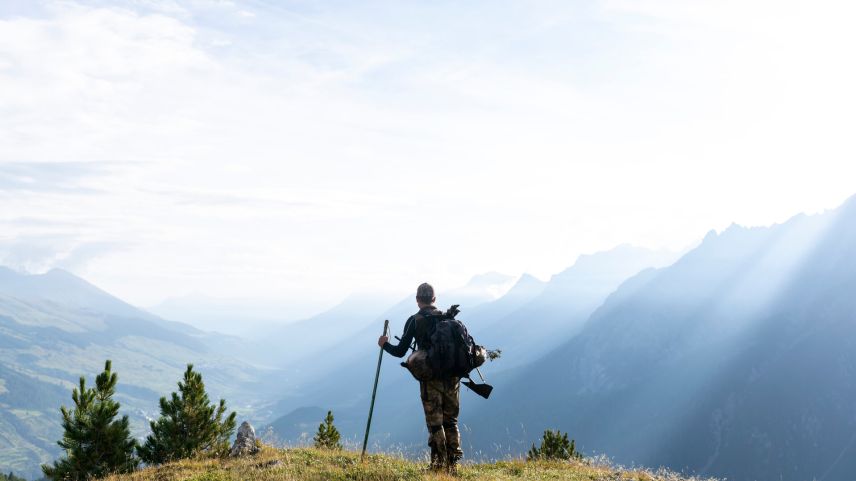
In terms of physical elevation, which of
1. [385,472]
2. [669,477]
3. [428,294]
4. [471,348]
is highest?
[428,294]

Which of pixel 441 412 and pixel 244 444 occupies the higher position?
pixel 441 412

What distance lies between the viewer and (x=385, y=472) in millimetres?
12531

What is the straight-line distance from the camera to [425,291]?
1314 cm

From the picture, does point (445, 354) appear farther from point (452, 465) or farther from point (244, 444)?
point (244, 444)

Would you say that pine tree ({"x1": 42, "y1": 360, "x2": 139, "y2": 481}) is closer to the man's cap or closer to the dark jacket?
the dark jacket

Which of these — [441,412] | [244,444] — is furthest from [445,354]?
[244,444]

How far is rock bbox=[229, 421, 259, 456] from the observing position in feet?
57.6

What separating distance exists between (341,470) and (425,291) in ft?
14.3

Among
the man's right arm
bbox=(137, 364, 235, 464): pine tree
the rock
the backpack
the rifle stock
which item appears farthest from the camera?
bbox=(137, 364, 235, 464): pine tree

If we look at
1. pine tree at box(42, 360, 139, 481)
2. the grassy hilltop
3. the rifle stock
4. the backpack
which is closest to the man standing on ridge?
the backpack

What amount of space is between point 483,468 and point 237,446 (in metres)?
7.28

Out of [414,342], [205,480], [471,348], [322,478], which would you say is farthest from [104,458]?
[471,348]

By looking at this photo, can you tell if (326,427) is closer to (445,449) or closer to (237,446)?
(237,446)

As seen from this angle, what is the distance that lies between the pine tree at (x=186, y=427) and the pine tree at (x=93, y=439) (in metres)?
0.84
